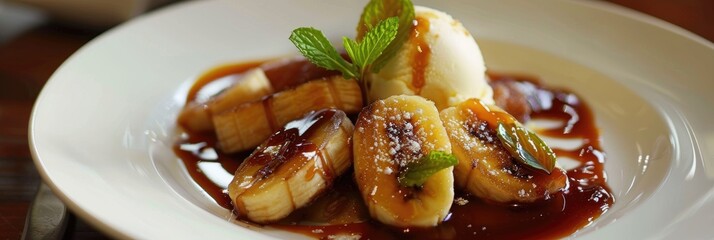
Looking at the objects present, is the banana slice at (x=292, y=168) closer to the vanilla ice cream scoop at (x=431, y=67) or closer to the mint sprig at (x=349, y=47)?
the mint sprig at (x=349, y=47)

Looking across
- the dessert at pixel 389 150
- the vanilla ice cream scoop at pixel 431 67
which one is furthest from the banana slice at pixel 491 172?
the vanilla ice cream scoop at pixel 431 67

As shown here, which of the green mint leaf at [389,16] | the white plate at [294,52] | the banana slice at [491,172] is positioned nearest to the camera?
the white plate at [294,52]

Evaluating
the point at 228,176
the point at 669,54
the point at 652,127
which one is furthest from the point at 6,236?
the point at 669,54

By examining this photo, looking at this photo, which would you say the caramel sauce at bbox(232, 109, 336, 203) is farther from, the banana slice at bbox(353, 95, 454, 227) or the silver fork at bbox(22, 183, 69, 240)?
the silver fork at bbox(22, 183, 69, 240)

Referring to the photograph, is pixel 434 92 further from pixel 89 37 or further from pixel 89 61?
pixel 89 37

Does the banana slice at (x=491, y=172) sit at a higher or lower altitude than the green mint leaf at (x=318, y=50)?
lower

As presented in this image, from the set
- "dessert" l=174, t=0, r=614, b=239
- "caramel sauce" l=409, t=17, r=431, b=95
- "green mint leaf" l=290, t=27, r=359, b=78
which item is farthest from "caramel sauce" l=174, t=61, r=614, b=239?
"caramel sauce" l=409, t=17, r=431, b=95
